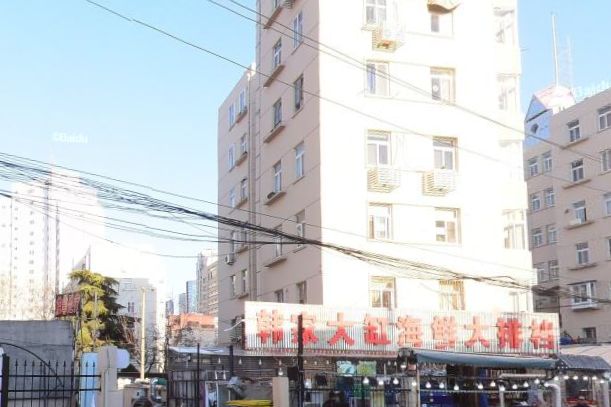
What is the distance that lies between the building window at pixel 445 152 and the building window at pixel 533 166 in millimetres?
19322

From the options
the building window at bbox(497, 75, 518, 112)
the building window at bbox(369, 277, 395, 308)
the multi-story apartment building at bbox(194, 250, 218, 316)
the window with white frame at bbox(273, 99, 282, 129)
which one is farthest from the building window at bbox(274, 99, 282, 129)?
the multi-story apartment building at bbox(194, 250, 218, 316)

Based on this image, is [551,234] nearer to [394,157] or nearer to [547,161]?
[547,161]

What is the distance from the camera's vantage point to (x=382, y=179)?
24.2m

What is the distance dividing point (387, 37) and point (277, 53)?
5022mm

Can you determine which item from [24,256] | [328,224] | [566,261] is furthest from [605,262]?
[24,256]

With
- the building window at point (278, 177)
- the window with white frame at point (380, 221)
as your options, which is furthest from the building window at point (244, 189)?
the window with white frame at point (380, 221)

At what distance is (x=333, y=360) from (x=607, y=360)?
27.2 feet

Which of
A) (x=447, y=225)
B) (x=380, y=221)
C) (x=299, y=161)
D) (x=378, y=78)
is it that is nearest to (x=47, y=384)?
(x=380, y=221)

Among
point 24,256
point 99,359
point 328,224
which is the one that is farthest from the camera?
point 24,256

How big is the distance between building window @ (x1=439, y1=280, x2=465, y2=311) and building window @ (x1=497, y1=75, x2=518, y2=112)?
22.3 feet

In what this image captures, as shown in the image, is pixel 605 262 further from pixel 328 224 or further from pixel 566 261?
pixel 328 224

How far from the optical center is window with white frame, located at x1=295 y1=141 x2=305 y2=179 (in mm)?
25734

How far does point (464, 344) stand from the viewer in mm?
22969

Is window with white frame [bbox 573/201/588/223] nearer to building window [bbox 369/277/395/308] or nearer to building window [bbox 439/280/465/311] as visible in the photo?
building window [bbox 439/280/465/311]
